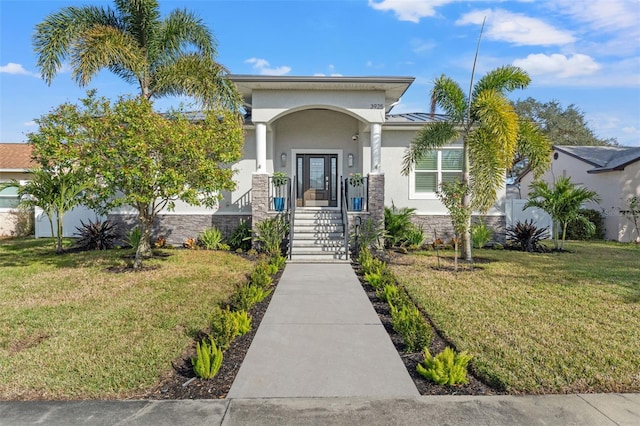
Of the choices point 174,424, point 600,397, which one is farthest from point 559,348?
point 174,424

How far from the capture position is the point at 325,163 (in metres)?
14.5

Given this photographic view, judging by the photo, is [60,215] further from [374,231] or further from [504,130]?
[504,130]

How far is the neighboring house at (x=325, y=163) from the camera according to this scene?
1173 cm

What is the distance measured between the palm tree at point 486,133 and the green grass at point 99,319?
590 centimetres

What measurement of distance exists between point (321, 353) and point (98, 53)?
10.3 meters

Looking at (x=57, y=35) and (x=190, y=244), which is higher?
(x=57, y=35)

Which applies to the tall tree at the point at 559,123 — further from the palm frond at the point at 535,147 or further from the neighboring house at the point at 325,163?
the palm frond at the point at 535,147

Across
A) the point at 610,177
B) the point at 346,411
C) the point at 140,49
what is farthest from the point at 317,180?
the point at 610,177

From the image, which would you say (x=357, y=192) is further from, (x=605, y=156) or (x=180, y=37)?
(x=605, y=156)

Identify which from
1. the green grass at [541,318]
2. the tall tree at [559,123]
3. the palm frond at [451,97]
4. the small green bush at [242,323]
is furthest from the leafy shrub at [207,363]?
the tall tree at [559,123]

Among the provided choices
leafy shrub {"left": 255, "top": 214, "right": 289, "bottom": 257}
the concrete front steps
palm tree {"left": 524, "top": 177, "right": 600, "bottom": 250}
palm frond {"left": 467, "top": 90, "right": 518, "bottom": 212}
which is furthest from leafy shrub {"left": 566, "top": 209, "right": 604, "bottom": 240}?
leafy shrub {"left": 255, "top": 214, "right": 289, "bottom": 257}

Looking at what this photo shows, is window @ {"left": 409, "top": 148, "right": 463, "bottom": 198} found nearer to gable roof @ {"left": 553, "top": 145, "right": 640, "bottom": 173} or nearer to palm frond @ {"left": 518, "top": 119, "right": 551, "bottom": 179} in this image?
palm frond @ {"left": 518, "top": 119, "right": 551, "bottom": 179}

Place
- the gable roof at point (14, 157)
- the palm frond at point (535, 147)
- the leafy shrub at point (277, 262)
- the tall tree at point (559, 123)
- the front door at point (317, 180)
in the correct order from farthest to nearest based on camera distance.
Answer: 1. the tall tree at point (559, 123)
2. the gable roof at point (14, 157)
3. the front door at point (317, 180)
4. the palm frond at point (535, 147)
5. the leafy shrub at point (277, 262)

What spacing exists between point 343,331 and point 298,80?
8.00m
